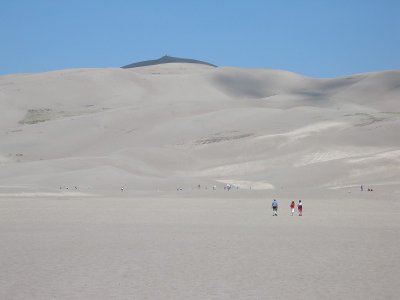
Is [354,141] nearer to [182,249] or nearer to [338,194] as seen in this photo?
[338,194]

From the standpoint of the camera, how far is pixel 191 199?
1211 inches

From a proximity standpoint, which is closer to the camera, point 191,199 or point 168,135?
point 191,199

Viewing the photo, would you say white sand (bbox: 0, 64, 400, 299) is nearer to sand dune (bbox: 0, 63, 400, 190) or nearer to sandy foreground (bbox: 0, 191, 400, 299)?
sandy foreground (bbox: 0, 191, 400, 299)

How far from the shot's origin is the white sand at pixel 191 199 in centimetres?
1070

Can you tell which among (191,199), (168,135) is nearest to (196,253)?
(191,199)

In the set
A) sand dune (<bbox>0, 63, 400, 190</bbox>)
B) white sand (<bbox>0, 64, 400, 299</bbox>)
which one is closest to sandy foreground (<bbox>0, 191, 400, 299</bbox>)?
white sand (<bbox>0, 64, 400, 299</bbox>)

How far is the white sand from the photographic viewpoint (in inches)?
421

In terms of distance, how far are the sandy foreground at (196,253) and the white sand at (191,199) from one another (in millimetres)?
44

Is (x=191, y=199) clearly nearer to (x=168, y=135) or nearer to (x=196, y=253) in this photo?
(x=196, y=253)

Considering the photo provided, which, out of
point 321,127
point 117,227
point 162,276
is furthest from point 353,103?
point 162,276

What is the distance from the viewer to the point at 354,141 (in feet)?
167

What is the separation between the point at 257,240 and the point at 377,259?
3.51m

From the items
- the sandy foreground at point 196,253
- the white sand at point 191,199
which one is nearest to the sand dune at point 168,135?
the white sand at point 191,199

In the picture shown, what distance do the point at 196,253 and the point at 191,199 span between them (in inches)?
685
